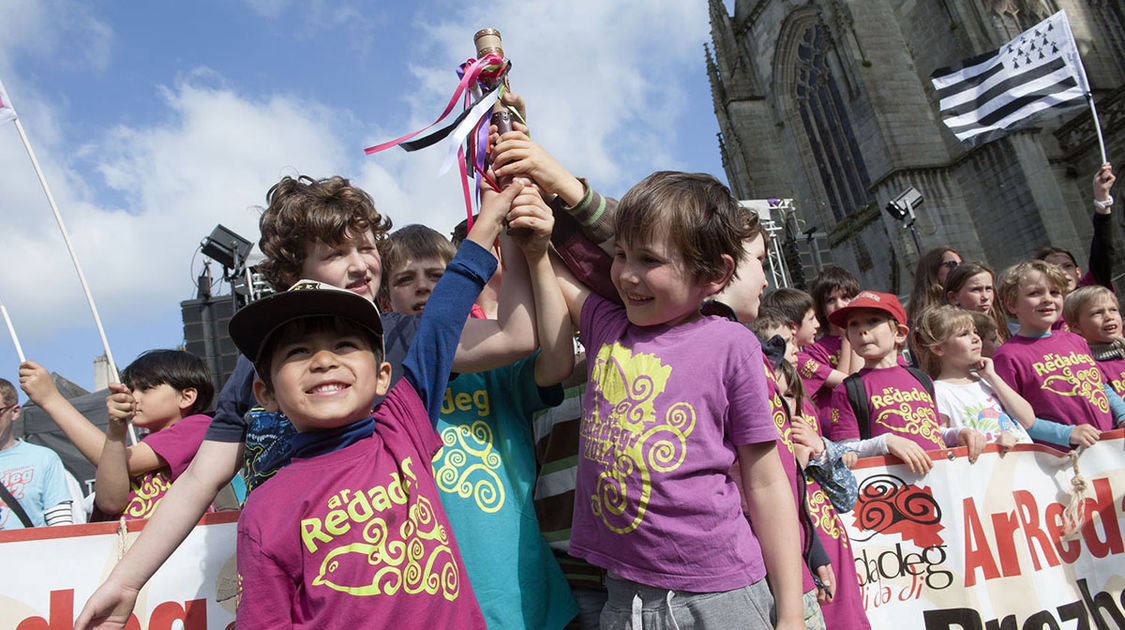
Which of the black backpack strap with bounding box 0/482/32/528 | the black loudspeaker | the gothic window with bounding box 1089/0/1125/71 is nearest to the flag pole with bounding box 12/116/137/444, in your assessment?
the black backpack strap with bounding box 0/482/32/528

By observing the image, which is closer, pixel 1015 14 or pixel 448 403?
pixel 448 403

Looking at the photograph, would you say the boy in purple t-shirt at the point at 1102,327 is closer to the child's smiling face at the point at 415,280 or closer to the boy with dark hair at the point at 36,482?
the child's smiling face at the point at 415,280

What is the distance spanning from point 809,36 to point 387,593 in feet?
84.5

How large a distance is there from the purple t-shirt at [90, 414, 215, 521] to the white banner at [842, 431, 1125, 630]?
8.37ft

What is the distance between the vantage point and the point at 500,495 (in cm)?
178

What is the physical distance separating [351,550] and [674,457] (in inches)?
27.9

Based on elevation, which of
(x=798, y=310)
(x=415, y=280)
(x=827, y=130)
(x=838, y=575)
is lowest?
(x=838, y=575)

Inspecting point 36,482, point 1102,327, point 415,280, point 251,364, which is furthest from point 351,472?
point 1102,327

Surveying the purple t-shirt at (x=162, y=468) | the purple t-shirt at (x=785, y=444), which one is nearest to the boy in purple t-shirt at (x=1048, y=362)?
the purple t-shirt at (x=785, y=444)

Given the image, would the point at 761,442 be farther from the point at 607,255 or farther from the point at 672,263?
the point at 607,255

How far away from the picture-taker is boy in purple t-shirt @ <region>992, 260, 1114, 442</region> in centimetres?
342

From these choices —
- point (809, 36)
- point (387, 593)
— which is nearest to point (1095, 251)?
point (387, 593)

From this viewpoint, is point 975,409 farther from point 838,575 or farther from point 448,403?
point 448,403

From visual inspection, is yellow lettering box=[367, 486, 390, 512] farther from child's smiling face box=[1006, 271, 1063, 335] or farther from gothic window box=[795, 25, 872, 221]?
gothic window box=[795, 25, 872, 221]
